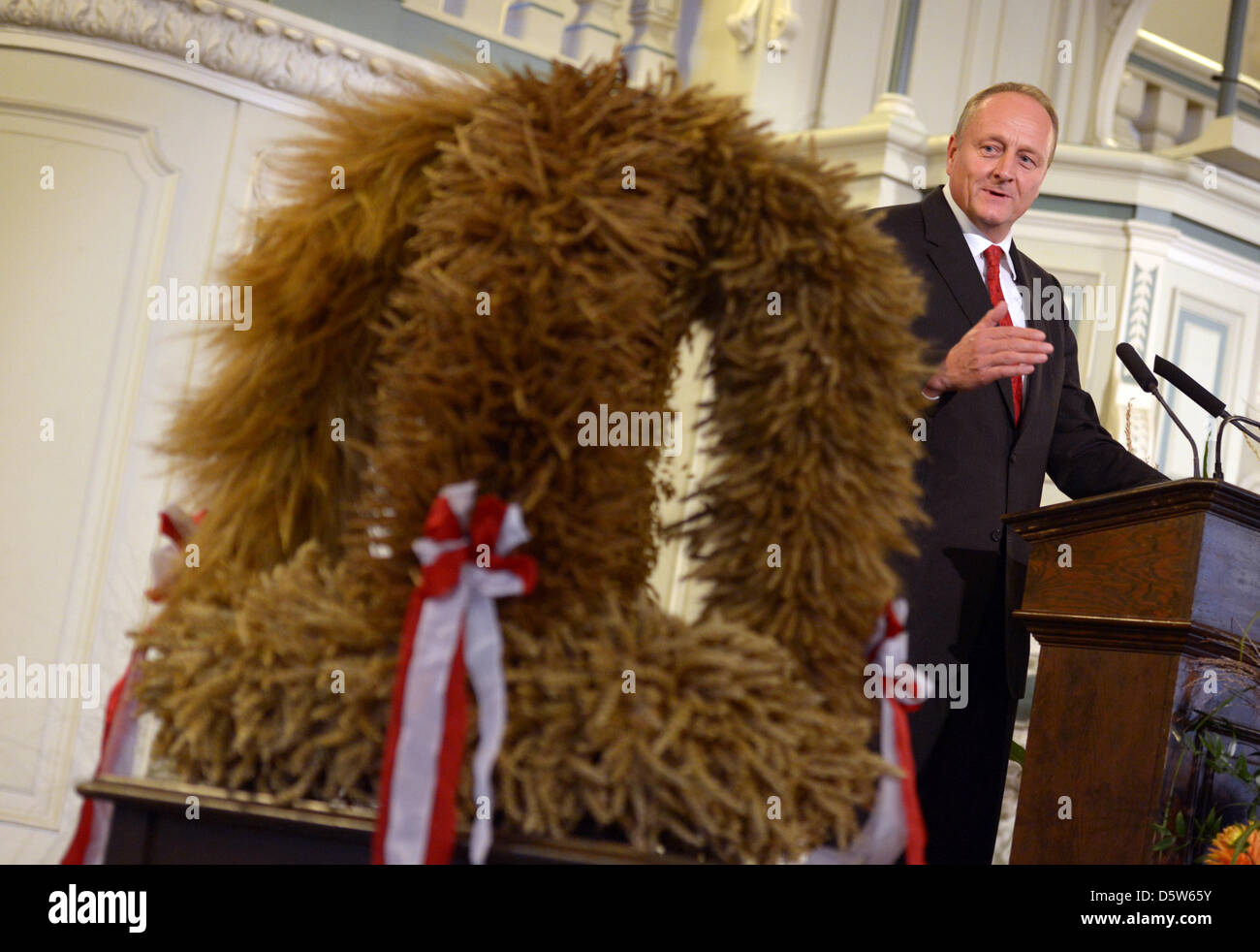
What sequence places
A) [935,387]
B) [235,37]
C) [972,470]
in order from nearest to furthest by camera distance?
[935,387]
[972,470]
[235,37]

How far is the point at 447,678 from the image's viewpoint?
2.39ft

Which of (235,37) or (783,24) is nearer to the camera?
(235,37)

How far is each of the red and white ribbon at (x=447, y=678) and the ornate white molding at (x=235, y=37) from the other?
222 cm

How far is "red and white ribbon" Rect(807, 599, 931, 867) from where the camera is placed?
809 millimetres

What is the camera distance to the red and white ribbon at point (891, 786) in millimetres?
809

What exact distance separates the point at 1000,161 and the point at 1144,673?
0.87 metres

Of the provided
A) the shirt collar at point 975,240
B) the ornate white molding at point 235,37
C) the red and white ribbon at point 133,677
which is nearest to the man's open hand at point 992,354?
the shirt collar at point 975,240

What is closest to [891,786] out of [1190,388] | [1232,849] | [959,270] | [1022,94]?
[1232,849]

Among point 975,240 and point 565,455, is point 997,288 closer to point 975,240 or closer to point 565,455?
point 975,240

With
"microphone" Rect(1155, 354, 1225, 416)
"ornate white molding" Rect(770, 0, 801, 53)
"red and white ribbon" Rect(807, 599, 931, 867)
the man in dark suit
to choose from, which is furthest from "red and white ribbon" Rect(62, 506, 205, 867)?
"ornate white molding" Rect(770, 0, 801, 53)

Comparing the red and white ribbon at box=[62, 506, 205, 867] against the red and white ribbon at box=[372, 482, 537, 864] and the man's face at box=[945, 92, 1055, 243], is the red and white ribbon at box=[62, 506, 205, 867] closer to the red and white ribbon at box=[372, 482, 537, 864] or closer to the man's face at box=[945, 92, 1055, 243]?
the red and white ribbon at box=[372, 482, 537, 864]

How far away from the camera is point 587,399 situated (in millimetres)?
766

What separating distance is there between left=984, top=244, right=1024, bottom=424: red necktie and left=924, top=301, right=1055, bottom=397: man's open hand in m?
0.36
